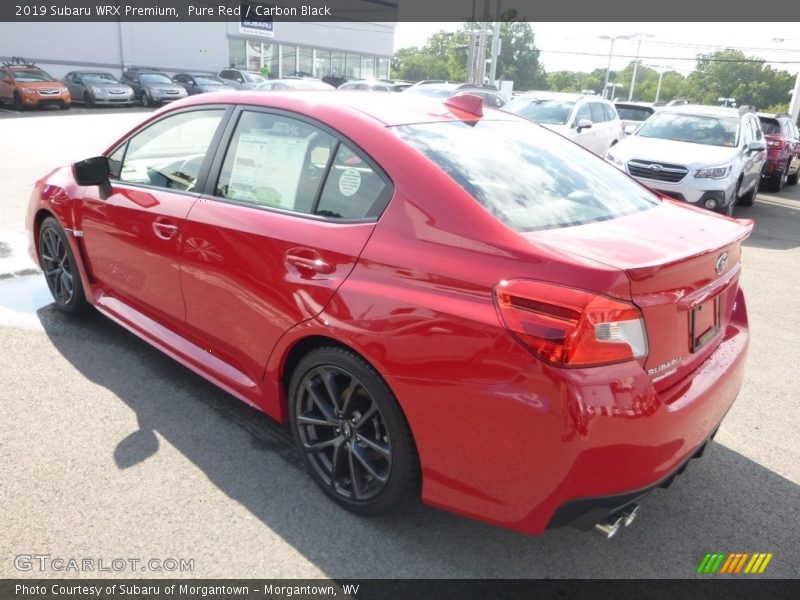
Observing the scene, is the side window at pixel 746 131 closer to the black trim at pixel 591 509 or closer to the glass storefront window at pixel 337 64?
the black trim at pixel 591 509

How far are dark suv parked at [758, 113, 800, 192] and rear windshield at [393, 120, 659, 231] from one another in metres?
12.9

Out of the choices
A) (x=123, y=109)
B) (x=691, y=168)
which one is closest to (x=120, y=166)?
(x=691, y=168)

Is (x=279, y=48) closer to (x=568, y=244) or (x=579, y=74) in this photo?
(x=568, y=244)

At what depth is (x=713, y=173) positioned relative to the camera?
908cm

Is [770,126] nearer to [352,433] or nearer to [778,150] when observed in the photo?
[778,150]

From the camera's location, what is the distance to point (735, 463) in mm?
3170

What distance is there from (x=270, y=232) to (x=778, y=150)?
14.4 meters

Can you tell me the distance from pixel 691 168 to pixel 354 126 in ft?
25.9

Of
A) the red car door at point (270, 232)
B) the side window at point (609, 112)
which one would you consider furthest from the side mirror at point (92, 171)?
the side window at point (609, 112)

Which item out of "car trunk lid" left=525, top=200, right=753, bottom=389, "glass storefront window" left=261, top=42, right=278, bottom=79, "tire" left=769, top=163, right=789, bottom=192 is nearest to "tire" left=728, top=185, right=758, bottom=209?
"tire" left=769, top=163, right=789, bottom=192

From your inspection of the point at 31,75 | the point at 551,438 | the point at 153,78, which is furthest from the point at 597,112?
the point at 153,78

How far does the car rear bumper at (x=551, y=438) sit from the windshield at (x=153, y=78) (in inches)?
1178

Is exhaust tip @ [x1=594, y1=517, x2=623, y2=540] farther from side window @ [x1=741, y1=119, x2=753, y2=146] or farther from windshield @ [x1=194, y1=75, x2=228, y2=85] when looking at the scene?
windshield @ [x1=194, y1=75, x2=228, y2=85]

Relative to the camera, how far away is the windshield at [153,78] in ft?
92.3
